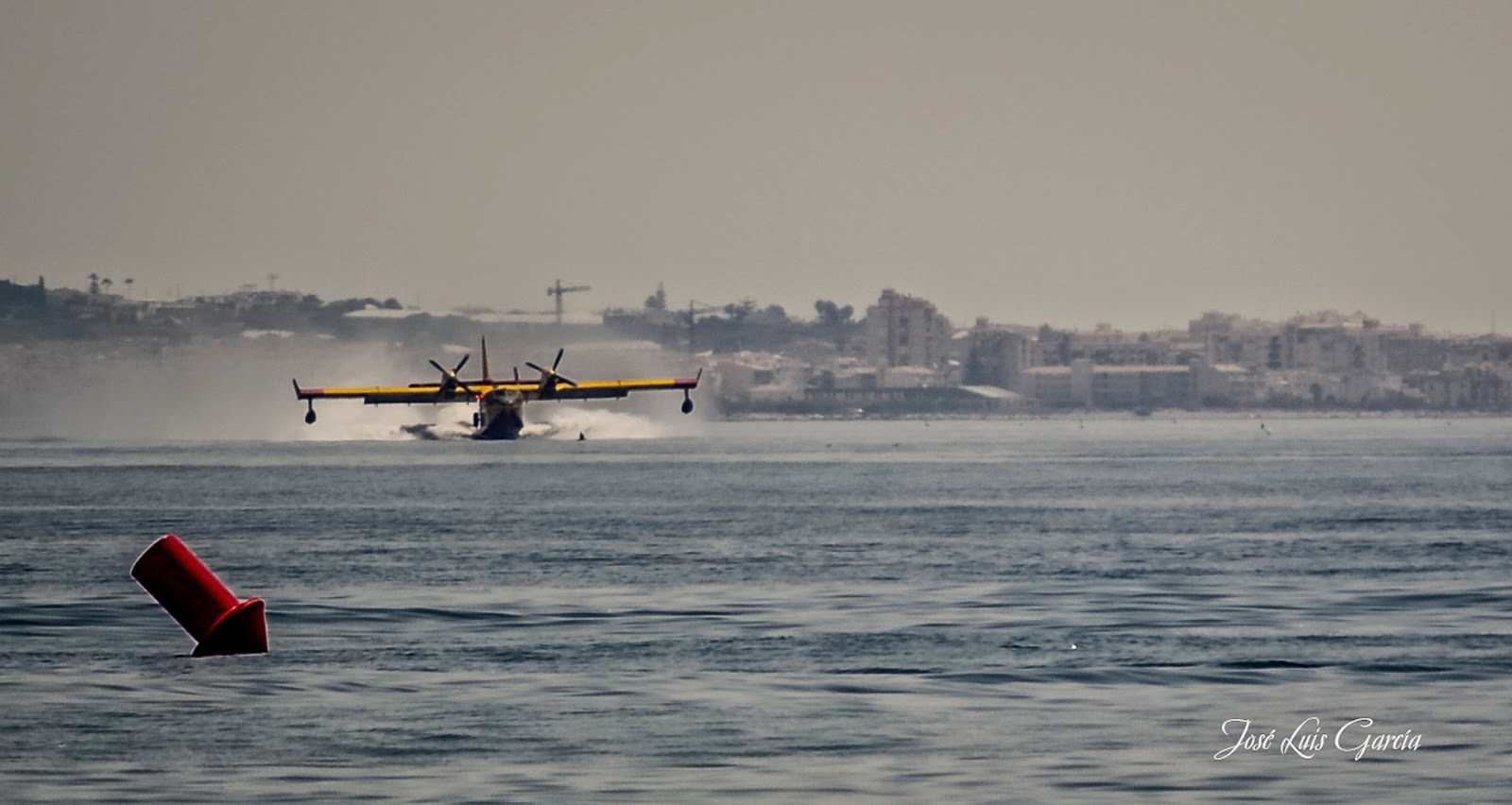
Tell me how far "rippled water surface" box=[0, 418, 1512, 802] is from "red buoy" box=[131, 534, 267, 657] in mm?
534

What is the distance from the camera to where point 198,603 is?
98.6ft

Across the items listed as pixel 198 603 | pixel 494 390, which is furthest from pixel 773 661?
pixel 494 390

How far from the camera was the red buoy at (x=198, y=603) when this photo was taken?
29.0 meters

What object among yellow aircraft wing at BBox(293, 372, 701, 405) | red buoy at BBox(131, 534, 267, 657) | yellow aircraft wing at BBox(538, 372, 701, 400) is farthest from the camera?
yellow aircraft wing at BBox(293, 372, 701, 405)

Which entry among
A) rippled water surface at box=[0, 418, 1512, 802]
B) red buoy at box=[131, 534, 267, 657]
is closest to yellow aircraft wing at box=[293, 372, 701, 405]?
rippled water surface at box=[0, 418, 1512, 802]

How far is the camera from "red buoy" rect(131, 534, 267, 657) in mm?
28969

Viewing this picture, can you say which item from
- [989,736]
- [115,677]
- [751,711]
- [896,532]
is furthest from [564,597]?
[896,532]

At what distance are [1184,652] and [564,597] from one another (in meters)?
14.7

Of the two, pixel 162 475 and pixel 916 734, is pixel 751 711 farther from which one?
pixel 162 475

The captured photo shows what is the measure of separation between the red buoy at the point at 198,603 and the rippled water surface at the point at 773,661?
534mm

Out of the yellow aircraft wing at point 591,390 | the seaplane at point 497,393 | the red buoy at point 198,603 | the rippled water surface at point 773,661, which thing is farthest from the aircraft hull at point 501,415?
the red buoy at point 198,603

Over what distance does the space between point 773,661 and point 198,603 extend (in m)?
8.47

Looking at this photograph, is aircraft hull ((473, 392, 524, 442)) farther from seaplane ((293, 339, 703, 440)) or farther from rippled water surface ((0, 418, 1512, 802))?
rippled water surface ((0, 418, 1512, 802))

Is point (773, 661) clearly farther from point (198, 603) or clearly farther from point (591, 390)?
point (591, 390)
